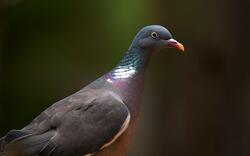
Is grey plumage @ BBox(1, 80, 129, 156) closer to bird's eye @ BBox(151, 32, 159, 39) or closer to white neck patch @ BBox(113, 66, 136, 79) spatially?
white neck patch @ BBox(113, 66, 136, 79)

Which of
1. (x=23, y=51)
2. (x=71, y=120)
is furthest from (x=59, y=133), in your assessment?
(x=23, y=51)

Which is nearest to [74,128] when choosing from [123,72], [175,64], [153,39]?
[123,72]

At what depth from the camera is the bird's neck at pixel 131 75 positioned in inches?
147

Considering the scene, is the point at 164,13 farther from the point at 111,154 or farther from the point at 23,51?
the point at 111,154

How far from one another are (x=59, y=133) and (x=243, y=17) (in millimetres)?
1955

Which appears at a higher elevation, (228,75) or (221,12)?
(221,12)

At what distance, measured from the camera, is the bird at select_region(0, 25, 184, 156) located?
3573 mm

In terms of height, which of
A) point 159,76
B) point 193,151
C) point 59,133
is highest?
point 59,133

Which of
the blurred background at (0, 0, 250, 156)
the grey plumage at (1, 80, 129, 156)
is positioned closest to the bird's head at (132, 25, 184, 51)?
the grey plumage at (1, 80, 129, 156)

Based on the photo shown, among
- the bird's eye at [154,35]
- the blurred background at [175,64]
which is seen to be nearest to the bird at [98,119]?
the bird's eye at [154,35]

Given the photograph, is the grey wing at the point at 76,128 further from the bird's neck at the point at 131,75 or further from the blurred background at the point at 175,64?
the blurred background at the point at 175,64

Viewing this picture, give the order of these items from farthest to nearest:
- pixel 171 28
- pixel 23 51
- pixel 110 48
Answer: pixel 110 48
pixel 171 28
pixel 23 51

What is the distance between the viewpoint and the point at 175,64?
529 centimetres

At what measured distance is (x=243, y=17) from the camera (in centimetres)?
503
